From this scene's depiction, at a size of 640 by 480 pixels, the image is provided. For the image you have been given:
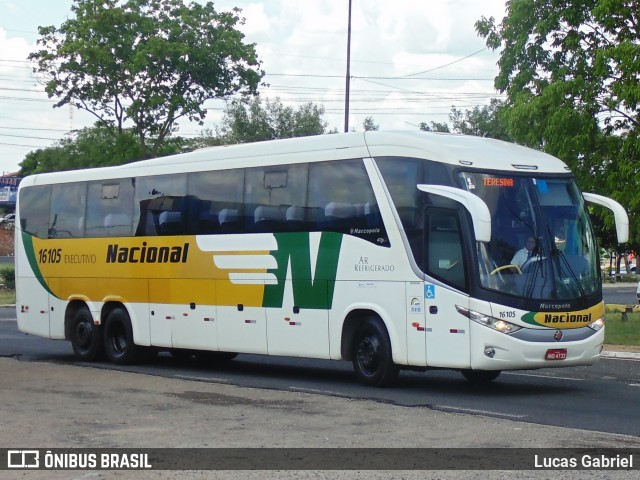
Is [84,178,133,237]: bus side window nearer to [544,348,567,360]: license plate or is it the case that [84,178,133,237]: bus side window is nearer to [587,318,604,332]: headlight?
[544,348,567,360]: license plate

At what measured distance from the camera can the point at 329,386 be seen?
1752 centimetres

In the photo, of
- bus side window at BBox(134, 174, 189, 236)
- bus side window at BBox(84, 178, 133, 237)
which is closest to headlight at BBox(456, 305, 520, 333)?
bus side window at BBox(134, 174, 189, 236)

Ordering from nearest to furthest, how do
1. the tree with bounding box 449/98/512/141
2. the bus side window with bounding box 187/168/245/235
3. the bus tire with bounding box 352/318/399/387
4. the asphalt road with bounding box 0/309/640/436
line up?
the asphalt road with bounding box 0/309/640/436, the bus tire with bounding box 352/318/399/387, the bus side window with bounding box 187/168/245/235, the tree with bounding box 449/98/512/141

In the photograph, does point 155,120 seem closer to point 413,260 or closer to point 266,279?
point 266,279

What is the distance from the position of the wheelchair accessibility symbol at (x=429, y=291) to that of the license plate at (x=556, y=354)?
5.48ft

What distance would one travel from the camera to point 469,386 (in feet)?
57.4

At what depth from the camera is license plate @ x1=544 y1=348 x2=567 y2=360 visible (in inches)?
621

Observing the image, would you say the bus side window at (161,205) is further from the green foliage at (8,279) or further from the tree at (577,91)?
the green foliage at (8,279)

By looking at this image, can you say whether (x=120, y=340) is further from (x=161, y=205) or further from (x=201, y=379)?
(x=201, y=379)

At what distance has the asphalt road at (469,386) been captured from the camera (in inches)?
549

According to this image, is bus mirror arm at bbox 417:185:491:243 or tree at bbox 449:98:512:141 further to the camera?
tree at bbox 449:98:512:141

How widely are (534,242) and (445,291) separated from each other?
1329mm

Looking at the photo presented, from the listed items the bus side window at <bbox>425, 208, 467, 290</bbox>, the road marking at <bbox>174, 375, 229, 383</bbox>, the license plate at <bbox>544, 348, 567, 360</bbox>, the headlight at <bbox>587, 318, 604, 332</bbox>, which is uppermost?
the bus side window at <bbox>425, 208, 467, 290</bbox>

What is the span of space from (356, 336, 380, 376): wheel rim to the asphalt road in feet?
0.99
